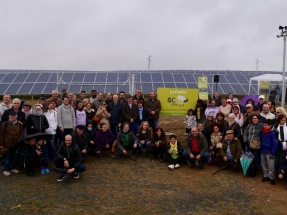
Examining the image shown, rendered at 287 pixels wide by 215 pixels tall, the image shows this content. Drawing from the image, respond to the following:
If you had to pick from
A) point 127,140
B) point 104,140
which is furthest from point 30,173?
point 127,140

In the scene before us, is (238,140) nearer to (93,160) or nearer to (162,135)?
(162,135)

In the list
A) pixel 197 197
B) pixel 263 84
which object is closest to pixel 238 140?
pixel 197 197

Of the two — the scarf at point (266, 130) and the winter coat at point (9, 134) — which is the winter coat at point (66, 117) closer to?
the winter coat at point (9, 134)

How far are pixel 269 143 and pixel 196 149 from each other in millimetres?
1812

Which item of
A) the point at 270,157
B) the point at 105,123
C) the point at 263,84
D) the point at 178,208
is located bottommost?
the point at 178,208

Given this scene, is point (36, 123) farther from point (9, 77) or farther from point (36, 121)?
point (9, 77)

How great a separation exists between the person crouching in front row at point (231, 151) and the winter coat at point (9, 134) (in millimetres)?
5003

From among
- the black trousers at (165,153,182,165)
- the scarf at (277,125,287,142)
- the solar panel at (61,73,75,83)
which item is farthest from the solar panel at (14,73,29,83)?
the scarf at (277,125,287,142)

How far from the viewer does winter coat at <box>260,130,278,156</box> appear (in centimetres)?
644

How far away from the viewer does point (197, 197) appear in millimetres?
5754

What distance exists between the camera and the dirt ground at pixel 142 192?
204 inches

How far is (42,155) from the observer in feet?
23.0

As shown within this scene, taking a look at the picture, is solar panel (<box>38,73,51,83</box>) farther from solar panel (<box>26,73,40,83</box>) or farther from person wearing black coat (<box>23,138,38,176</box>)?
person wearing black coat (<box>23,138,38,176</box>)

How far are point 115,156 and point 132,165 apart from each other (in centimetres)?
91
